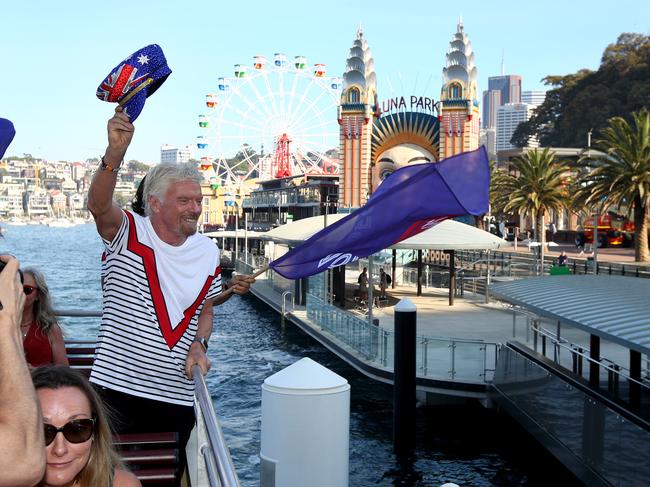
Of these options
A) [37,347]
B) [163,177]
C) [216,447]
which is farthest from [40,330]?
[216,447]

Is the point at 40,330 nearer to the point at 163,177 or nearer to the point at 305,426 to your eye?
the point at 163,177

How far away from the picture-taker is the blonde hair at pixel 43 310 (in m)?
4.96

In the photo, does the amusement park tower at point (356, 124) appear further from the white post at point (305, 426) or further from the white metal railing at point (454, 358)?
the white post at point (305, 426)

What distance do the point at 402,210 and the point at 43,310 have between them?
4.30 meters

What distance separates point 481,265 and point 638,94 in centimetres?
5700

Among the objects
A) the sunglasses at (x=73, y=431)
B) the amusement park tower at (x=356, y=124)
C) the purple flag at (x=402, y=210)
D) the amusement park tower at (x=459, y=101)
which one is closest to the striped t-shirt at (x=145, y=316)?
the sunglasses at (x=73, y=431)

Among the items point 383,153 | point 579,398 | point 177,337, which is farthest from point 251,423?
point 383,153

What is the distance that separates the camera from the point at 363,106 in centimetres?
5259

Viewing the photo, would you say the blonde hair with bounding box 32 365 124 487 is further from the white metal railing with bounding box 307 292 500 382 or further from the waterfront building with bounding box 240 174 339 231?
the waterfront building with bounding box 240 174 339 231

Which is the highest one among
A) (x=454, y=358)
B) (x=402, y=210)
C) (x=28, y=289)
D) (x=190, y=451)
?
(x=402, y=210)

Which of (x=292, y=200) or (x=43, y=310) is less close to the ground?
(x=292, y=200)

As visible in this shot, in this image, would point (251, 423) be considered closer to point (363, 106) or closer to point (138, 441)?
point (138, 441)

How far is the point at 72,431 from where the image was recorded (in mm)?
2637

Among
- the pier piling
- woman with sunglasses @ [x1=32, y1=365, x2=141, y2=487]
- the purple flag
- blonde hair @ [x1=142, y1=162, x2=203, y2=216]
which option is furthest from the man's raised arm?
the pier piling
